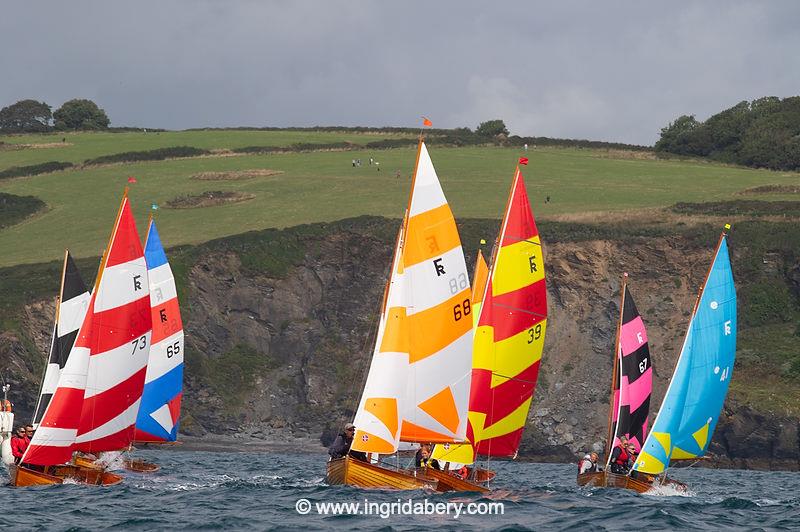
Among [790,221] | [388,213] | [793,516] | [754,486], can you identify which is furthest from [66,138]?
[793,516]

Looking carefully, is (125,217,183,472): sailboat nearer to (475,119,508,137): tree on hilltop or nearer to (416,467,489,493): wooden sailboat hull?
(416,467,489,493): wooden sailboat hull

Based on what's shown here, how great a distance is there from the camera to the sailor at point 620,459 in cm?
4231

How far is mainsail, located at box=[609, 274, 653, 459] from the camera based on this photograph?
45344 millimetres

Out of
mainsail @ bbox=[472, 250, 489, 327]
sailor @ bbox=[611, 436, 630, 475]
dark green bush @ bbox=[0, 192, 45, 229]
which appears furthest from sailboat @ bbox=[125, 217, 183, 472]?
dark green bush @ bbox=[0, 192, 45, 229]

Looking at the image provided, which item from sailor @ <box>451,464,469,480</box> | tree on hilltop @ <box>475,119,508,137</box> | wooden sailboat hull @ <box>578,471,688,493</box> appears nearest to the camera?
sailor @ <box>451,464,469,480</box>

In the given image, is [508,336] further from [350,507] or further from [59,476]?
[59,476]

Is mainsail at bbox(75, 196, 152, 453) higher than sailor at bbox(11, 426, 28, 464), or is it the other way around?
mainsail at bbox(75, 196, 152, 453)

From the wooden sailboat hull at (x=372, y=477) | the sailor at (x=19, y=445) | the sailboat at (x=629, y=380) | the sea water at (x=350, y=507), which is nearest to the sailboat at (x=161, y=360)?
the sea water at (x=350, y=507)

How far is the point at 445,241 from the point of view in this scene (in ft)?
110

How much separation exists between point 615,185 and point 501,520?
74.9 meters

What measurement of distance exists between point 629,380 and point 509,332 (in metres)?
9.32

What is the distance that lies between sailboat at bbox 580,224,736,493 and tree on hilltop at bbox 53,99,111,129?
429 feet

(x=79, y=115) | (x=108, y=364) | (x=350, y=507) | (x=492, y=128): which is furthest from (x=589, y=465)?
(x=79, y=115)

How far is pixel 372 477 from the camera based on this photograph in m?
33.5
